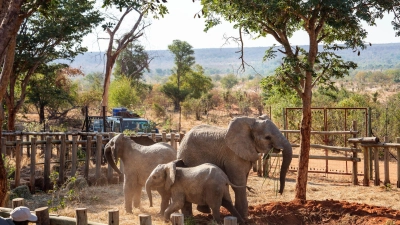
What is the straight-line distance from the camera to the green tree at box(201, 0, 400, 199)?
9.93 m

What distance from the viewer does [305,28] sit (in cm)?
1055

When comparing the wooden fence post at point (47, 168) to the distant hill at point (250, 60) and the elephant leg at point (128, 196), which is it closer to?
the elephant leg at point (128, 196)

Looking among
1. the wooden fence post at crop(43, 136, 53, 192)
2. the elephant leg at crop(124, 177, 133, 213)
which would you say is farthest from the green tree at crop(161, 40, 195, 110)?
the elephant leg at crop(124, 177, 133, 213)

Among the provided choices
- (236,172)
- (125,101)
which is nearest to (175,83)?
(125,101)

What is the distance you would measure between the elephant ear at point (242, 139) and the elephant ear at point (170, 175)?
3.32 feet

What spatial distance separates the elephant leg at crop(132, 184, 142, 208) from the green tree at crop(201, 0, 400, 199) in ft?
9.99

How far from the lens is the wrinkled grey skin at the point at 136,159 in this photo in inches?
372

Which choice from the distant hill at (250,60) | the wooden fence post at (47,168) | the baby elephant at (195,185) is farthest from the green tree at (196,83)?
the distant hill at (250,60)

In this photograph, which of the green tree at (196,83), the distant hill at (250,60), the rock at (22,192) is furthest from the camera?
the distant hill at (250,60)

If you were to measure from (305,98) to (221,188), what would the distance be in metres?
3.32

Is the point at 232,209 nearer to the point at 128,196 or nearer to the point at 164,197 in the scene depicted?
the point at 164,197

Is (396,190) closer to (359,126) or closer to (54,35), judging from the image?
(359,126)

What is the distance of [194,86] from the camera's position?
150 ft

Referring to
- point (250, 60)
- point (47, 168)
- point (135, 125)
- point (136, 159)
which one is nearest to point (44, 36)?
point (135, 125)
